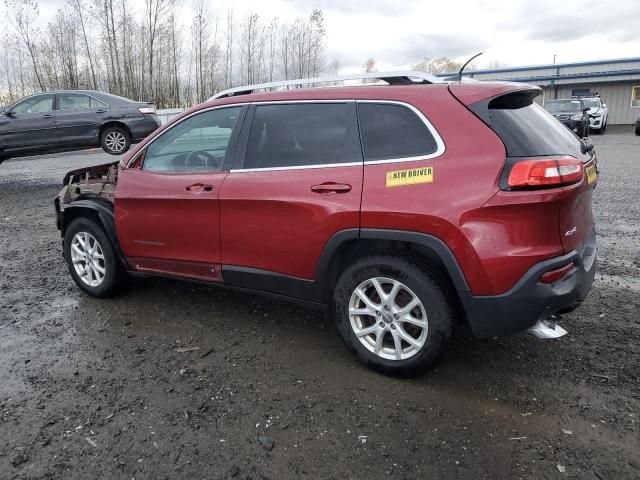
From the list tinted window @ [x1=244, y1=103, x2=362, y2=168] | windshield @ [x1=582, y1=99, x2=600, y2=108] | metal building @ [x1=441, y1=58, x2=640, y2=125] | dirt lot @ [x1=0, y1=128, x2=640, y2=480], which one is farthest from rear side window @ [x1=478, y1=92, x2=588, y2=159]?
metal building @ [x1=441, y1=58, x2=640, y2=125]

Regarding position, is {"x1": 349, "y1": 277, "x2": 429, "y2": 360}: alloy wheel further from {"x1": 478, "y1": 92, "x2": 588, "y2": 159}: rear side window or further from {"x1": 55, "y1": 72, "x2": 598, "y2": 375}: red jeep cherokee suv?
{"x1": 478, "y1": 92, "x2": 588, "y2": 159}: rear side window

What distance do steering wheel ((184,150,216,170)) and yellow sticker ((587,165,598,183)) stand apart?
245cm

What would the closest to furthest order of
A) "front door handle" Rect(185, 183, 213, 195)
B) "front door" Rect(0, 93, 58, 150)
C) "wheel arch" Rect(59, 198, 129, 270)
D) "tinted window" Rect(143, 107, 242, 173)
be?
"front door handle" Rect(185, 183, 213, 195)
"tinted window" Rect(143, 107, 242, 173)
"wheel arch" Rect(59, 198, 129, 270)
"front door" Rect(0, 93, 58, 150)

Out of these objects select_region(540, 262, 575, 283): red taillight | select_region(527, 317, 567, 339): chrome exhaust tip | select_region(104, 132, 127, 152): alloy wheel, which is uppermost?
select_region(104, 132, 127, 152): alloy wheel

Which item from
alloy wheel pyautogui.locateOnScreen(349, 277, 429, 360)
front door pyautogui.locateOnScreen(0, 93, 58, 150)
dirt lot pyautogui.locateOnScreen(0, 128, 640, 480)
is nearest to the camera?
dirt lot pyautogui.locateOnScreen(0, 128, 640, 480)

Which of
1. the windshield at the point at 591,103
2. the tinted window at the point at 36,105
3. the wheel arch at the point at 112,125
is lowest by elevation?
the wheel arch at the point at 112,125

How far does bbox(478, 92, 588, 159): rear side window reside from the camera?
2785 millimetres

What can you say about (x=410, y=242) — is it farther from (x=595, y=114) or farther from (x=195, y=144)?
(x=595, y=114)

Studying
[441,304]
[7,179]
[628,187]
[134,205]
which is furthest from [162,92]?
[441,304]

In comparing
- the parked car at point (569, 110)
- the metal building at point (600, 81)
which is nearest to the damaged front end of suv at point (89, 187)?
the parked car at point (569, 110)

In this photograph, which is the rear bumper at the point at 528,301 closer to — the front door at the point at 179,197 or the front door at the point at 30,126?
the front door at the point at 179,197

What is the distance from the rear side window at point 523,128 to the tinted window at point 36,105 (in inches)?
432

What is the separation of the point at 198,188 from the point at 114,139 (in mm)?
8945

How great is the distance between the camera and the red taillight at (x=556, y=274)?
8.96ft
